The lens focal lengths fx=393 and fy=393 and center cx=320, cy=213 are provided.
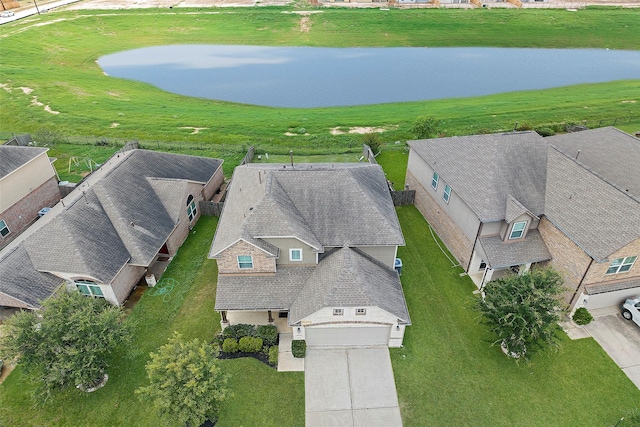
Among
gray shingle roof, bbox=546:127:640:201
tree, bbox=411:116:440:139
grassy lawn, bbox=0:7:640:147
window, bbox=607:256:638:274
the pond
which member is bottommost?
the pond

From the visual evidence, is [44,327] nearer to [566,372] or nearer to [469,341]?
[469,341]

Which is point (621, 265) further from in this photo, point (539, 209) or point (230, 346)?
point (230, 346)

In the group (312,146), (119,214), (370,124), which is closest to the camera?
(119,214)

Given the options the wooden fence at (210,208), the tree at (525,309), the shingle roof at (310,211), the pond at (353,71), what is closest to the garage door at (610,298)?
the tree at (525,309)

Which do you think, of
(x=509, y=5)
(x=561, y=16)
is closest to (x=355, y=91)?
(x=561, y=16)

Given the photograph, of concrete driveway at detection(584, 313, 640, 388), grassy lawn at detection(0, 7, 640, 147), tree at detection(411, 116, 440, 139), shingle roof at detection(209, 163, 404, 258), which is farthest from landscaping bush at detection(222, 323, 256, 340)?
tree at detection(411, 116, 440, 139)

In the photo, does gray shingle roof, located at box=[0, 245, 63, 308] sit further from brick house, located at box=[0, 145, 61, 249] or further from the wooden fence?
the wooden fence

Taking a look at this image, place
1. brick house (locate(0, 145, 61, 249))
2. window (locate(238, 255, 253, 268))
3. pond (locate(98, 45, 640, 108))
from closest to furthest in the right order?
1. window (locate(238, 255, 253, 268))
2. brick house (locate(0, 145, 61, 249))
3. pond (locate(98, 45, 640, 108))
